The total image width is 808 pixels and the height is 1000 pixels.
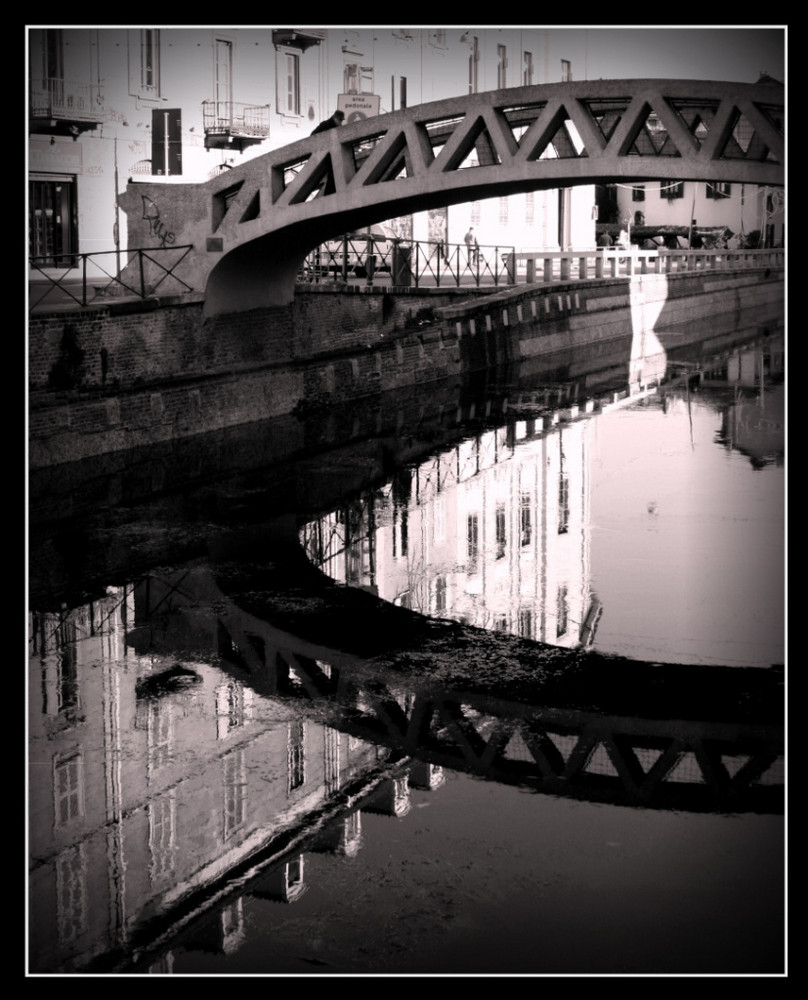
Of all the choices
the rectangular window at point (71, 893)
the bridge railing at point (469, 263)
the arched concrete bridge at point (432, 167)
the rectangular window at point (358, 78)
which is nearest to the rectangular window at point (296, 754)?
the rectangular window at point (71, 893)

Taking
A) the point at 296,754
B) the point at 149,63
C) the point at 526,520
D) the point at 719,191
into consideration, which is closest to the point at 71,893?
the point at 296,754

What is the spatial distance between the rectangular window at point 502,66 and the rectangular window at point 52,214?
31.7 feet

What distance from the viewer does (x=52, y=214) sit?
1189 inches

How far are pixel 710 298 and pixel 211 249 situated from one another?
3326 centimetres

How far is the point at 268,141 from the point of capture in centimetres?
3316

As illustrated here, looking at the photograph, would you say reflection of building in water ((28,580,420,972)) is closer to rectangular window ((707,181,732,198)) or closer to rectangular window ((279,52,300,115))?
rectangular window ((279,52,300,115))

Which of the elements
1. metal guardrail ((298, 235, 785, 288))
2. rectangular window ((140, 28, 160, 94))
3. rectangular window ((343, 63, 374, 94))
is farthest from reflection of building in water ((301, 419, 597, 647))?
rectangular window ((140, 28, 160, 94))

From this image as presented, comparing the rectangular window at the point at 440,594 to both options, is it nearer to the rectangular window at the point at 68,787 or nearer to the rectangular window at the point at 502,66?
the rectangular window at the point at 68,787

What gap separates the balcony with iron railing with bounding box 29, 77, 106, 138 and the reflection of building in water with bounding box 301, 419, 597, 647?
1195cm

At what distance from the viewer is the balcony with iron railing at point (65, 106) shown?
2852 cm
